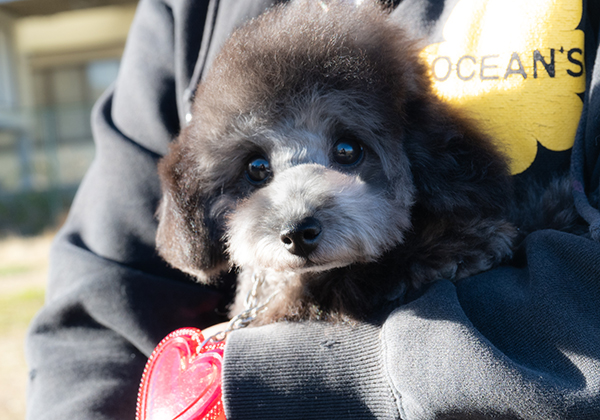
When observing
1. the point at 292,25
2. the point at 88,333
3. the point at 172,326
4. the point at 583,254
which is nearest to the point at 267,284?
the point at 172,326

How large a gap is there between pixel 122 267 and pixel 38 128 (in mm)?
15899

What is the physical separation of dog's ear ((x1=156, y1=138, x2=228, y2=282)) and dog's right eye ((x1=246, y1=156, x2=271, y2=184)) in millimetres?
187

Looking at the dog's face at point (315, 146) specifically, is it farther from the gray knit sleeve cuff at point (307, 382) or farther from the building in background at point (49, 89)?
the building in background at point (49, 89)

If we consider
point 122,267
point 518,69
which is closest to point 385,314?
point 518,69

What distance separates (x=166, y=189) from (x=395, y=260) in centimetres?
86

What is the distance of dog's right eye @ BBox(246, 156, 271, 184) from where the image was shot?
193 cm

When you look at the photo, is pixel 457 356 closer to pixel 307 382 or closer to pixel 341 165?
pixel 307 382

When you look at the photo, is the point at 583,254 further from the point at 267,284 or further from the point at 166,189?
the point at 166,189

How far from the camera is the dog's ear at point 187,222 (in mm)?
1941

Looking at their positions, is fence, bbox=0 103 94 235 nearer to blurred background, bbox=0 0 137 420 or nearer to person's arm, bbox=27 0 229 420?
blurred background, bbox=0 0 137 420

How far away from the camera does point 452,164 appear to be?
182cm

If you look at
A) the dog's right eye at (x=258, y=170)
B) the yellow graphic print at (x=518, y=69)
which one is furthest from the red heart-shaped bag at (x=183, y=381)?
the yellow graphic print at (x=518, y=69)

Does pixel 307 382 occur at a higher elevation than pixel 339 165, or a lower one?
lower

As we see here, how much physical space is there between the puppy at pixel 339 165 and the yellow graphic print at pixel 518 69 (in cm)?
13
